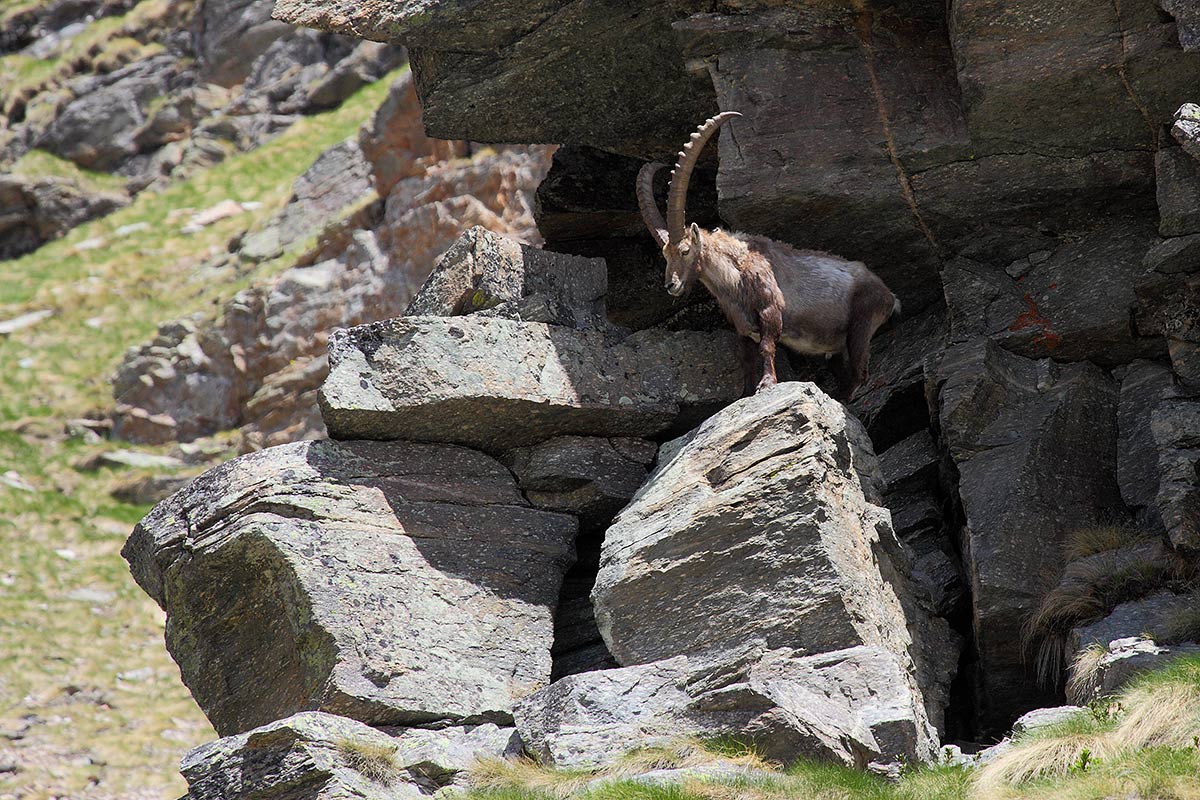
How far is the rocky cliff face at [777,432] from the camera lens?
394 inches

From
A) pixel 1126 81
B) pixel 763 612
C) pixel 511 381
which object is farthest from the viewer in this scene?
pixel 511 381

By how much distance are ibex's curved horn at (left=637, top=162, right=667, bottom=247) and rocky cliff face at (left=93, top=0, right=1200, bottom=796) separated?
2.10ft

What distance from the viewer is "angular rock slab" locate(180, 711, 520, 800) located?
9.21 m

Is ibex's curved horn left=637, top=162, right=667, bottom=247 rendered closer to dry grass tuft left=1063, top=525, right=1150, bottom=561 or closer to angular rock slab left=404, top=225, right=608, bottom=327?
angular rock slab left=404, top=225, right=608, bottom=327

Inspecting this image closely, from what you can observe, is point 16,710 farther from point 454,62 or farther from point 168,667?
point 454,62

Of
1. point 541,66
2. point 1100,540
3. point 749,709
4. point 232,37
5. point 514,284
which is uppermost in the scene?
point 232,37

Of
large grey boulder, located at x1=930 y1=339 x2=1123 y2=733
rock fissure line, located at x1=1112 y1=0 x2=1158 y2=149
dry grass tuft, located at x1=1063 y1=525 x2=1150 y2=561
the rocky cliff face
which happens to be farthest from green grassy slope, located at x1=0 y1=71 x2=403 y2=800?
rock fissure line, located at x1=1112 y1=0 x2=1158 y2=149

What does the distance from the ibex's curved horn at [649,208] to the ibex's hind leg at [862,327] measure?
1.92 meters

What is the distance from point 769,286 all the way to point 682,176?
127cm

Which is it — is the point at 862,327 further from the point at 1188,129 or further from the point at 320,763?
the point at 320,763

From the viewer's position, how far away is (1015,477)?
1137 centimetres

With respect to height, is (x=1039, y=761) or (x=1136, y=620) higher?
(x=1136, y=620)

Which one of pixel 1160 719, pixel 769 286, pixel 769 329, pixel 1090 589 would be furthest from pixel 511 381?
pixel 1160 719

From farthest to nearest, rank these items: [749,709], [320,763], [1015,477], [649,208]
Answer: [649,208] → [1015,477] → [320,763] → [749,709]
